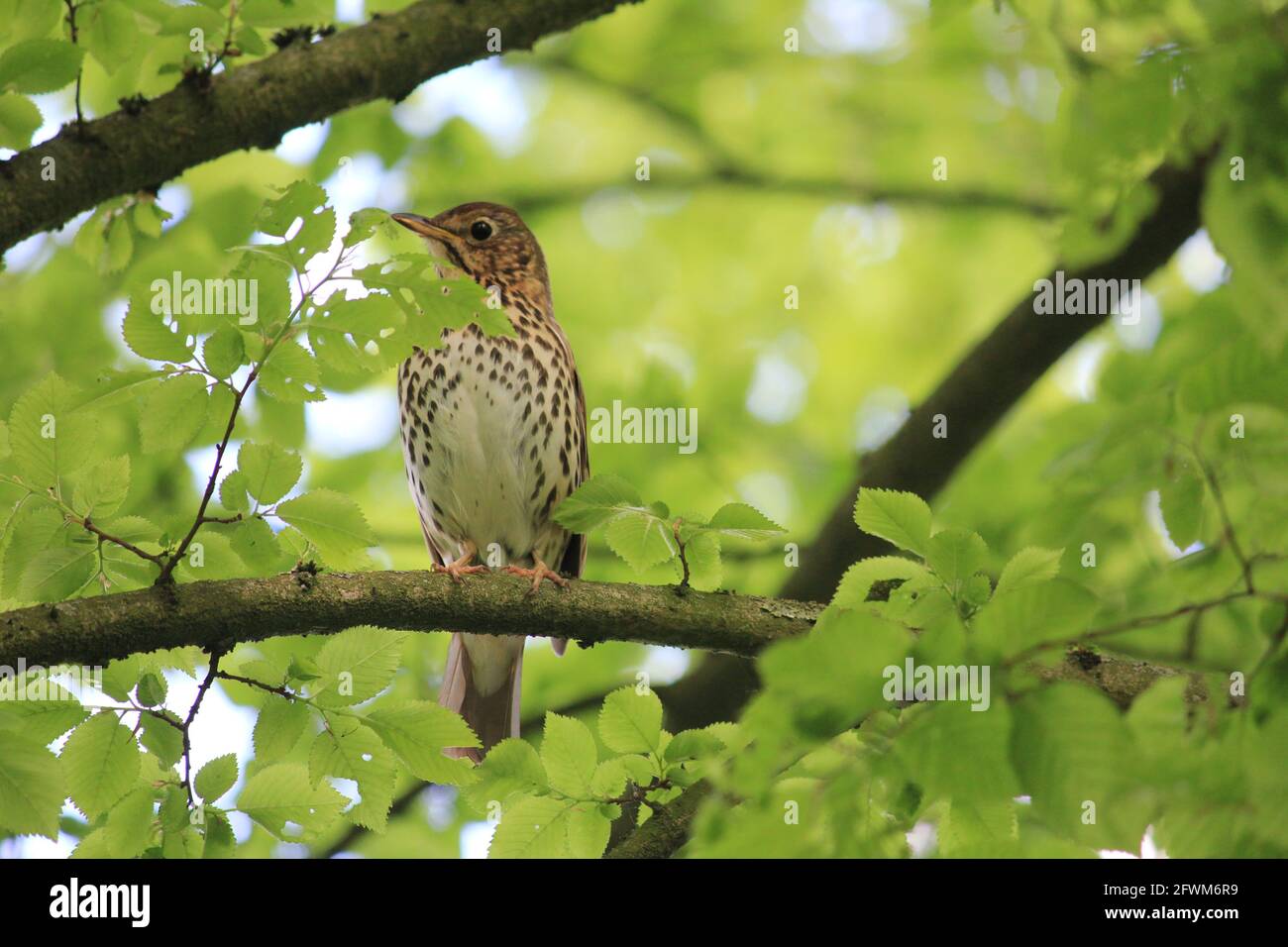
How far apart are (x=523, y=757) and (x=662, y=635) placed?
2.20 feet

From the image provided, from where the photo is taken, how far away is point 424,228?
6879mm

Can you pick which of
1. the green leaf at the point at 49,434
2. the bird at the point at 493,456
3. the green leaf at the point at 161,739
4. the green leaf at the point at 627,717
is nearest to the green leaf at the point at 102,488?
the green leaf at the point at 49,434

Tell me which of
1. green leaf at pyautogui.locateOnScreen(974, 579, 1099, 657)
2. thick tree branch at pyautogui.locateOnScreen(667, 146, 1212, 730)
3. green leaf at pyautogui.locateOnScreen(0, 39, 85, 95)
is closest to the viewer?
green leaf at pyautogui.locateOnScreen(974, 579, 1099, 657)

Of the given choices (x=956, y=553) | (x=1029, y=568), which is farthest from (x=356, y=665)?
(x=1029, y=568)

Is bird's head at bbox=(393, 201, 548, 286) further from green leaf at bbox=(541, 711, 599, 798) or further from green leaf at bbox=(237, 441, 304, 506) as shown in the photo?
green leaf at bbox=(541, 711, 599, 798)

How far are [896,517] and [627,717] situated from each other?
993 mm

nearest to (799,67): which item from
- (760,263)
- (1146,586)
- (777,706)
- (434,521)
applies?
(760,263)

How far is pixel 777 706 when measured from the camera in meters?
2.24

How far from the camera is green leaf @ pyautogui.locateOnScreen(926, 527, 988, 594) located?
3236mm

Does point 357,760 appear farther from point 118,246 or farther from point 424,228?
point 424,228

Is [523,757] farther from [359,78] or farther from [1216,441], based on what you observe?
[359,78]

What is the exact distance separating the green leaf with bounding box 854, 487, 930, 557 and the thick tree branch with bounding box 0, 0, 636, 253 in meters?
2.55

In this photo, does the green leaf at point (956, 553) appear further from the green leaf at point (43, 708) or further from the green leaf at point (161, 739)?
the green leaf at point (43, 708)

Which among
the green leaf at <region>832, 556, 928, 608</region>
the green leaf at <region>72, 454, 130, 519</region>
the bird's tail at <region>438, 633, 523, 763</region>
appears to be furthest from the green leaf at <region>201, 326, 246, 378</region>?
the bird's tail at <region>438, 633, 523, 763</region>
